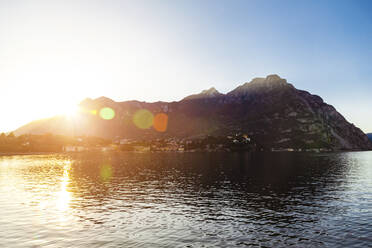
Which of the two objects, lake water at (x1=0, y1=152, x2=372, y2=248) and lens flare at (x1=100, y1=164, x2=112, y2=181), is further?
lens flare at (x1=100, y1=164, x2=112, y2=181)

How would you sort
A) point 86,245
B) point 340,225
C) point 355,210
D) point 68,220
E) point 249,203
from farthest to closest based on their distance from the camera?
point 249,203 < point 355,210 < point 68,220 < point 340,225 < point 86,245

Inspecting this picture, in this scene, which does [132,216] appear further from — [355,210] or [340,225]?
[355,210]

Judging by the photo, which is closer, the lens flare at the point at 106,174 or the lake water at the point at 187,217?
the lake water at the point at 187,217

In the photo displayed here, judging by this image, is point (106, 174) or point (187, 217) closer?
point (187, 217)

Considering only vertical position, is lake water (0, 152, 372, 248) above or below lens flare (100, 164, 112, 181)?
above

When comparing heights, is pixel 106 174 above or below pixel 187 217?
below

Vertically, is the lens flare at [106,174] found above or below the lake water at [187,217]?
below

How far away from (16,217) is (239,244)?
41.4 meters

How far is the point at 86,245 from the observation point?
3619 centimetres

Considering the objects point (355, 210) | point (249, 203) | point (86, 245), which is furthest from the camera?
point (249, 203)

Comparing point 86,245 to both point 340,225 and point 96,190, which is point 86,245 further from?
point 96,190

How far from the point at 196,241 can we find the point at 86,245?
14777mm

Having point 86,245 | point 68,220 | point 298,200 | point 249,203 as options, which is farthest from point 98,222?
point 298,200

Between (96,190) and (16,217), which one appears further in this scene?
(96,190)
